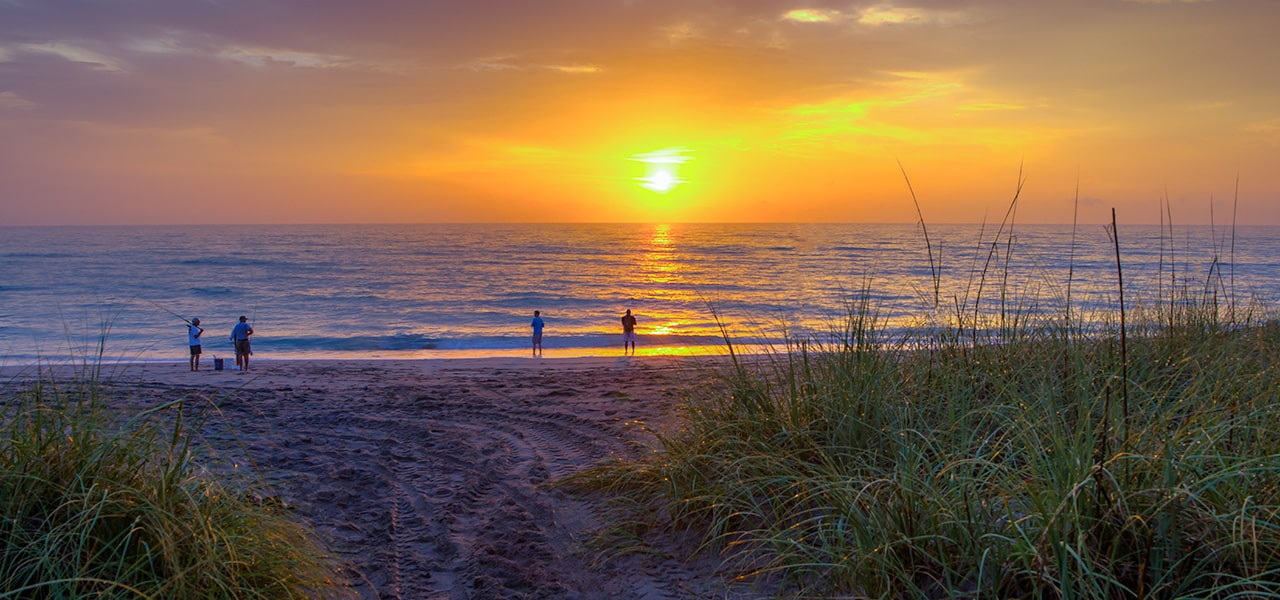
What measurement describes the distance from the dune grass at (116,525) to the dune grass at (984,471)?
7.08ft

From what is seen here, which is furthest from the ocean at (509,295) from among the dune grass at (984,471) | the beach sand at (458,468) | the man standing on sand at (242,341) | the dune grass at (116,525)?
the dune grass at (116,525)

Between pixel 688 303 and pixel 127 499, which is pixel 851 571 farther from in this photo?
pixel 688 303

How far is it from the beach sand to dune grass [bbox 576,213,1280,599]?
0.38 meters

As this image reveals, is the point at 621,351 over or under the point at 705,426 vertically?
under

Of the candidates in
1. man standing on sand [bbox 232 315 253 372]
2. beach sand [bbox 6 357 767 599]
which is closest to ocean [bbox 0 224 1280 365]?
beach sand [bbox 6 357 767 599]

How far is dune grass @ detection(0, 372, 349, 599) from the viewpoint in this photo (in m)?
2.75

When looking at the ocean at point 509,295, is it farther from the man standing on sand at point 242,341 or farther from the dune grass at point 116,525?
the dune grass at point 116,525

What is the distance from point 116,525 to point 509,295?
34.2 m

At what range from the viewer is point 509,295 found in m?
36.8

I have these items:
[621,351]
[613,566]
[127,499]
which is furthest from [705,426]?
[621,351]

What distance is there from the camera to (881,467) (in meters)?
3.88

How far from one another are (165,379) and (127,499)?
44.0ft

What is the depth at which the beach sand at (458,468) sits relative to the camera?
4219mm

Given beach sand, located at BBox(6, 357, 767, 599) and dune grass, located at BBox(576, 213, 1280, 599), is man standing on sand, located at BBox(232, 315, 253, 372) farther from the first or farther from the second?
dune grass, located at BBox(576, 213, 1280, 599)
